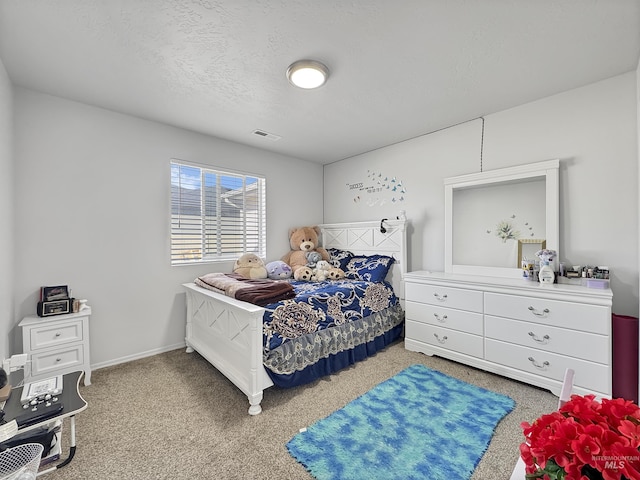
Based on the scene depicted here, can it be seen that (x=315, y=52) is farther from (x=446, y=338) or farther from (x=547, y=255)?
(x=446, y=338)

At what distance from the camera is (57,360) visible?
2242 mm

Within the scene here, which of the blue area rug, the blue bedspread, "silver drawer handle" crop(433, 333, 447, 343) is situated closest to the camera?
the blue area rug

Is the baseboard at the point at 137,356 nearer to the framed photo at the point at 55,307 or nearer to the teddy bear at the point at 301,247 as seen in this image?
the framed photo at the point at 55,307

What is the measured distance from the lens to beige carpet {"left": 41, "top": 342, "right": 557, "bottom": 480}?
148 centimetres

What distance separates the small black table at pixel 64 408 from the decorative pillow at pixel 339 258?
2.79 m

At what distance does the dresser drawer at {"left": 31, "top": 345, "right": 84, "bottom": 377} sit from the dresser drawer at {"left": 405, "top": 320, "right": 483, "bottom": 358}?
309 cm

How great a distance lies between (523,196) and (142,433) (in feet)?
11.9

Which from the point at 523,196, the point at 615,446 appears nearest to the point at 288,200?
the point at 523,196

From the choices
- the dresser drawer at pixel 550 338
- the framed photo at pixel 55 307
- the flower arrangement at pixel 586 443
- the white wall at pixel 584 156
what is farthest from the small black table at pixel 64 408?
the white wall at pixel 584 156

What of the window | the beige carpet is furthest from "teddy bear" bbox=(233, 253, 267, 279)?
the beige carpet

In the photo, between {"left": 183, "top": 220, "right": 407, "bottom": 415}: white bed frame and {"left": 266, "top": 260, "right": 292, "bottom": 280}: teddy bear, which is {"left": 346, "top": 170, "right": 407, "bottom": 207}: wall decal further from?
{"left": 266, "top": 260, "right": 292, "bottom": 280}: teddy bear

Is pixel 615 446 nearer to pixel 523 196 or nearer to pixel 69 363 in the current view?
pixel 523 196

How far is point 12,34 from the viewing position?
5.57ft

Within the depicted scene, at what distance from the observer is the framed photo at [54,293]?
2309mm
